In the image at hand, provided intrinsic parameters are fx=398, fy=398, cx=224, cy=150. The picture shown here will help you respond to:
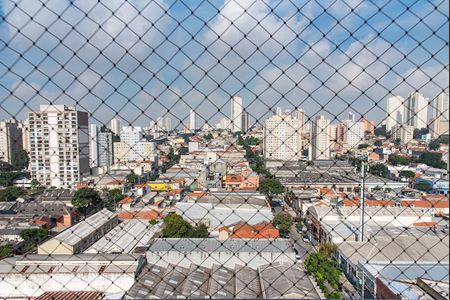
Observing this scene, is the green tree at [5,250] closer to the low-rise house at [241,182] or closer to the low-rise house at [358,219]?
the low-rise house at [358,219]

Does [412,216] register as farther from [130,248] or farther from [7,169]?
[7,169]

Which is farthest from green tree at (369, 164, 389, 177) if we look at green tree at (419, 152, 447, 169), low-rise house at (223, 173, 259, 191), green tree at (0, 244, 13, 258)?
green tree at (0, 244, 13, 258)

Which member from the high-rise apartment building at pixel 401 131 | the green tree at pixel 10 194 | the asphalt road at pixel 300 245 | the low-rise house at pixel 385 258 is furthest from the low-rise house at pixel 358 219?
the green tree at pixel 10 194

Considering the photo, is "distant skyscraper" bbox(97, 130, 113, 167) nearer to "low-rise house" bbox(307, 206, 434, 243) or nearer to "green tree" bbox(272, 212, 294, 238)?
"low-rise house" bbox(307, 206, 434, 243)

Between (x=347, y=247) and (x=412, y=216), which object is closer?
(x=347, y=247)

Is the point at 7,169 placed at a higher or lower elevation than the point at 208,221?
higher

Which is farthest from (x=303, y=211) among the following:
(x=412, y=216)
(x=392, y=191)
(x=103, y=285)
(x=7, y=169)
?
(x=7, y=169)
